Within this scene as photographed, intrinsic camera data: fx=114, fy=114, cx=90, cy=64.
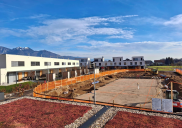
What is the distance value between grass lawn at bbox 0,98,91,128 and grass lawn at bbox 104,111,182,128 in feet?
13.7

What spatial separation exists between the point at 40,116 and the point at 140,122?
11.2 metres

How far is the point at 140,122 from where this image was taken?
1161 centimetres

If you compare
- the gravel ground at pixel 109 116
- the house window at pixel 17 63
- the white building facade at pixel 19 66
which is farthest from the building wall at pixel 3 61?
the gravel ground at pixel 109 116

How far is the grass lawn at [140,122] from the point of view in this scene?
10.9m

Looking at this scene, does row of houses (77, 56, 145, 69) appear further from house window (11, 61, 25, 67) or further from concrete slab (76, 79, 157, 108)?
concrete slab (76, 79, 157, 108)

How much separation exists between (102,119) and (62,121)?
4.33 metres

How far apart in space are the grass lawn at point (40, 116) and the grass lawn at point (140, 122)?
13.7ft

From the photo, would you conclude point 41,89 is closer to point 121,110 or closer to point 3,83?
point 3,83

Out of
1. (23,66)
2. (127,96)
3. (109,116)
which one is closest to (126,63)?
(127,96)

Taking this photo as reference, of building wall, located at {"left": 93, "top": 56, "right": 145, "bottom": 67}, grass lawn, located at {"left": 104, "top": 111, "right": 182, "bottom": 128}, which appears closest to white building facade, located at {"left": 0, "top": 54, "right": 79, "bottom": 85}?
grass lawn, located at {"left": 104, "top": 111, "right": 182, "bottom": 128}

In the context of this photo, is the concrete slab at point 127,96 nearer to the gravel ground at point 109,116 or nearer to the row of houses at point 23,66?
the gravel ground at point 109,116

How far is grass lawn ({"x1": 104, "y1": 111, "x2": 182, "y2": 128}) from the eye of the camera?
10.9 metres

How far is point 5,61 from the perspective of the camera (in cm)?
3212

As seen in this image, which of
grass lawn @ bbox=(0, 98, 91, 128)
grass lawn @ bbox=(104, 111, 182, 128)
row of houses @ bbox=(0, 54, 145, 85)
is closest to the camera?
grass lawn @ bbox=(104, 111, 182, 128)
